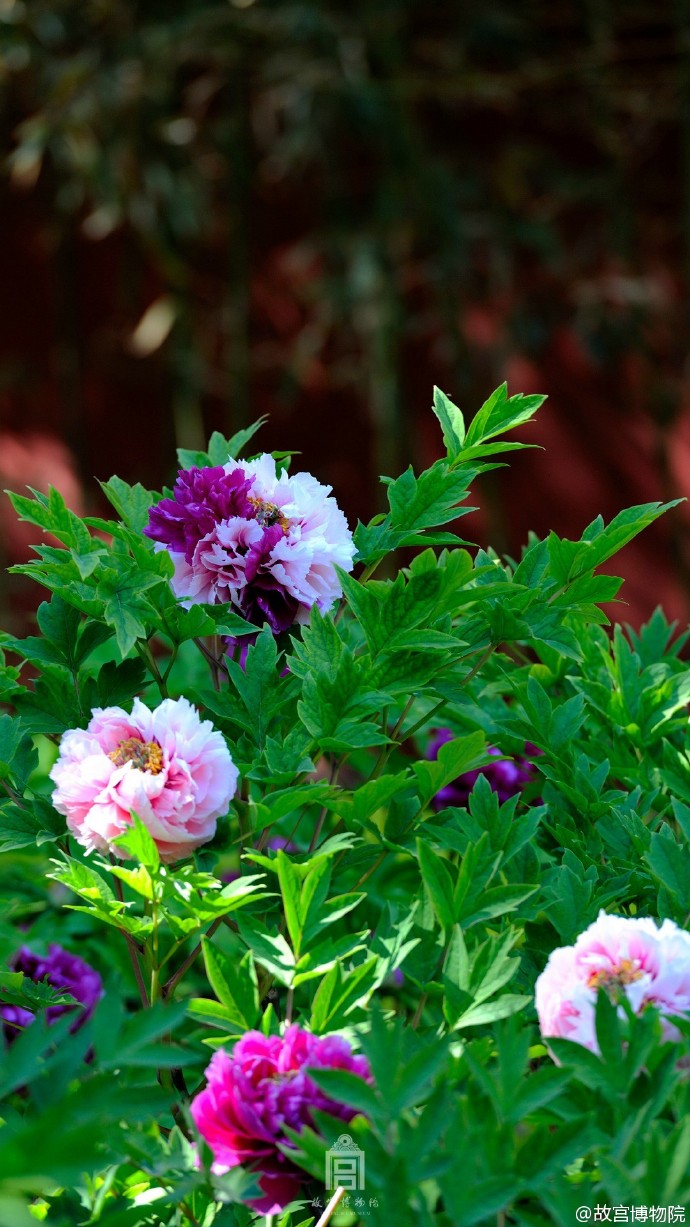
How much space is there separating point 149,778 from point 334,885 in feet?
1.04

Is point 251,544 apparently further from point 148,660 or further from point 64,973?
point 64,973

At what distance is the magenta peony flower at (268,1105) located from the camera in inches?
21.4

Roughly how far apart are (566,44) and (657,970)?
392 cm

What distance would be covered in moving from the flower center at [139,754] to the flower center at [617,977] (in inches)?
9.8

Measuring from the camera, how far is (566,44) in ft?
12.9

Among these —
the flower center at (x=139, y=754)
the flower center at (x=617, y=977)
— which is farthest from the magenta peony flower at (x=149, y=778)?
the flower center at (x=617, y=977)

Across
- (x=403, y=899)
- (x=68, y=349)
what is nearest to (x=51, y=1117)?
(x=403, y=899)

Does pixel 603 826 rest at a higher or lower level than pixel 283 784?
lower

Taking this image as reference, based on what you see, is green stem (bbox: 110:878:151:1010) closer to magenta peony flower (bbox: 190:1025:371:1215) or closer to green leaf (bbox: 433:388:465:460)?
magenta peony flower (bbox: 190:1025:371:1215)

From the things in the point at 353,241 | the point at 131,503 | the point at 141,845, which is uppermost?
the point at 131,503

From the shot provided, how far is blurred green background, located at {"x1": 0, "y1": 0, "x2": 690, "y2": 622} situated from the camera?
11.8 ft

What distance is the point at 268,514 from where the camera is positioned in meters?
0.77

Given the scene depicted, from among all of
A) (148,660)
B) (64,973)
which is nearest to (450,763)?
(148,660)

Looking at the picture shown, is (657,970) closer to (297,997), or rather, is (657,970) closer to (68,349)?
(297,997)
